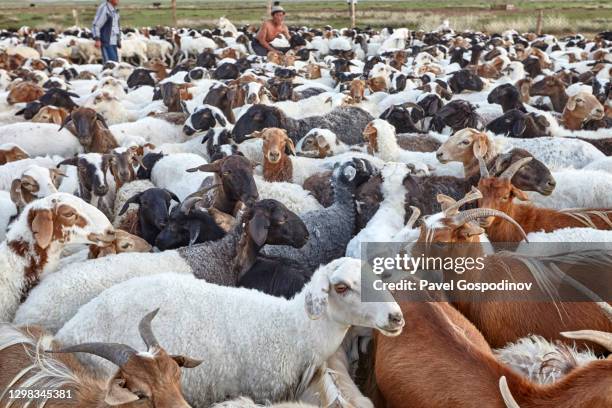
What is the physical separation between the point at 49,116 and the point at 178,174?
3.26 m

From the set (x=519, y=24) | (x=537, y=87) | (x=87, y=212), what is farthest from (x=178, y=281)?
(x=519, y=24)

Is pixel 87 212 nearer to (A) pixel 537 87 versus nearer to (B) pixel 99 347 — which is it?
(B) pixel 99 347

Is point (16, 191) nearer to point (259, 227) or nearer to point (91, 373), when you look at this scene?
point (259, 227)

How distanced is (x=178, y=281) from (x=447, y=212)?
176 cm

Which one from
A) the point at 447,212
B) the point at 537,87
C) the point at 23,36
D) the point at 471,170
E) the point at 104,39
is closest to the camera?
the point at 447,212

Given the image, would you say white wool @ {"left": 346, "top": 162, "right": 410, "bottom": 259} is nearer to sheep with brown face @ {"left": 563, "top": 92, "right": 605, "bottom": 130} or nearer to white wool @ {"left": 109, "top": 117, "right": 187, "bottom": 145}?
white wool @ {"left": 109, "top": 117, "right": 187, "bottom": 145}

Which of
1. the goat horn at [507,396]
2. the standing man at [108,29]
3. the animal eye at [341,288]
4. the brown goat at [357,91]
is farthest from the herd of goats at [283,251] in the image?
the standing man at [108,29]

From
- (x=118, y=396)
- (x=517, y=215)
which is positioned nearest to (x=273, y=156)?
(x=517, y=215)

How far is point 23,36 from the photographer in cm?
2269

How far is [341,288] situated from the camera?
3584mm

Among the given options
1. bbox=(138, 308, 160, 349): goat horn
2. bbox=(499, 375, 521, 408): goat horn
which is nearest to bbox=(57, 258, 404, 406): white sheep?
bbox=(138, 308, 160, 349): goat horn

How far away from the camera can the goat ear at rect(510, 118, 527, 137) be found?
7.45 m

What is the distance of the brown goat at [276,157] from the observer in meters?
6.65

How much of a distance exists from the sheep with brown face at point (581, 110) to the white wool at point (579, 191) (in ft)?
10.5
